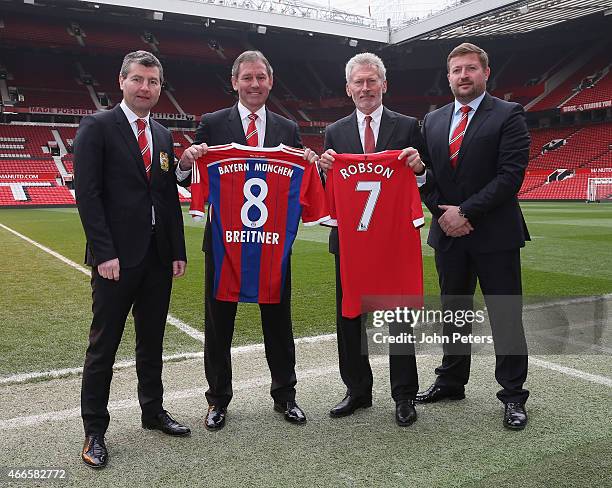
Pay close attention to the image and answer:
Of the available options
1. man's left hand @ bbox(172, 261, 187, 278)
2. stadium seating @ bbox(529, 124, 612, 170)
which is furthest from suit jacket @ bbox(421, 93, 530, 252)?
stadium seating @ bbox(529, 124, 612, 170)

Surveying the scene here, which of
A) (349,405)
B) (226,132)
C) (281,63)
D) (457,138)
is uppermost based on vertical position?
(281,63)

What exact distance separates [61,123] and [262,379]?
37039mm

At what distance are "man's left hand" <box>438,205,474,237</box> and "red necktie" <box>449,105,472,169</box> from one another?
0.29m

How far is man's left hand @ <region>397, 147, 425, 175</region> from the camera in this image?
3.09 m

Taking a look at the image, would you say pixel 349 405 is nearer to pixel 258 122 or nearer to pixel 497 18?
pixel 258 122

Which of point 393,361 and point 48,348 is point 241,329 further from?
point 393,361

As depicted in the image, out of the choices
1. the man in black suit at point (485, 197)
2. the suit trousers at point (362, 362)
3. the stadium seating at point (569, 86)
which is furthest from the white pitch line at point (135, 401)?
the stadium seating at point (569, 86)

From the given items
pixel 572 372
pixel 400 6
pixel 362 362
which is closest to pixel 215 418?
pixel 362 362

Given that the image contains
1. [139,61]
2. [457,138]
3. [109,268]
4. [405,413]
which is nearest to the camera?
[109,268]

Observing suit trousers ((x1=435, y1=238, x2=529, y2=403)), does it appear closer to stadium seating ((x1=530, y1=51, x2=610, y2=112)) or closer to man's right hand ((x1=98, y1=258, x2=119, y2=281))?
man's right hand ((x1=98, y1=258, x2=119, y2=281))

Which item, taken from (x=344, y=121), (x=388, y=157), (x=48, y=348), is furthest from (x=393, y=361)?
(x=48, y=348)

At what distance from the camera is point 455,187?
10.9ft

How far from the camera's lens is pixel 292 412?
10.2ft

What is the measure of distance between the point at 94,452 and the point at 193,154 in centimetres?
157
